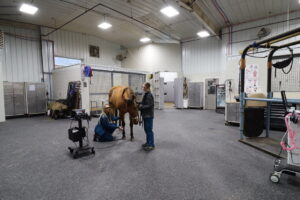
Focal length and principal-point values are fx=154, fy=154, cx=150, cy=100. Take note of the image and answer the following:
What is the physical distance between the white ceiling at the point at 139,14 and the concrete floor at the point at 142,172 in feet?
17.4

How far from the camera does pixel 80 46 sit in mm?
9656

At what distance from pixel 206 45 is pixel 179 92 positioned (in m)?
3.30

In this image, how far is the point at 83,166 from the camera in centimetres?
245

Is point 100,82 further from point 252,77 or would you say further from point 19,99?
point 252,77

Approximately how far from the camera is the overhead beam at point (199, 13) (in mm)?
5249

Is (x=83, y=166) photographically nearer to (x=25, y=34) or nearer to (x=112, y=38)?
(x=25, y=34)

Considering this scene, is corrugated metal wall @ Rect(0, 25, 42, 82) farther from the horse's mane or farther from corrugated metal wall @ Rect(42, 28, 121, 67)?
the horse's mane

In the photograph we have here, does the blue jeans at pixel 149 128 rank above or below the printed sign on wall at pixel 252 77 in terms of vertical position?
below

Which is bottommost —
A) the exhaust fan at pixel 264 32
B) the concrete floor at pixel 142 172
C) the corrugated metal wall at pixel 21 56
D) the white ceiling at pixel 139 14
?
the concrete floor at pixel 142 172

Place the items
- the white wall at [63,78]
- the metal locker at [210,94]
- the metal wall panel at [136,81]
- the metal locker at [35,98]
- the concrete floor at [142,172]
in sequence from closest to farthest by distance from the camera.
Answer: the concrete floor at [142,172]
the white wall at [63,78]
the metal locker at [35,98]
the metal locker at [210,94]
the metal wall panel at [136,81]

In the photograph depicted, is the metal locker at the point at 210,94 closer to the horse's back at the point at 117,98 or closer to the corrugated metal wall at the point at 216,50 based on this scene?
the corrugated metal wall at the point at 216,50

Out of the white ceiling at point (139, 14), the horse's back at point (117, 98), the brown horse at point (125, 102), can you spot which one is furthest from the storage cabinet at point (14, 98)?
the brown horse at point (125, 102)

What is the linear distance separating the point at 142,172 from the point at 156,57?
9.86 m

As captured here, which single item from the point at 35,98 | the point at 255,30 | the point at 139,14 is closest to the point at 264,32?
the point at 255,30
